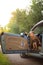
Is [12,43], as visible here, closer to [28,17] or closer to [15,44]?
[15,44]

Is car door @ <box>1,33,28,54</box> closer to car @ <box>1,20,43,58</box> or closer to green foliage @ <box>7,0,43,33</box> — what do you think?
car @ <box>1,20,43,58</box>

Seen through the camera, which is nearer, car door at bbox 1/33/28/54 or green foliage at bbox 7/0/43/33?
car door at bbox 1/33/28/54

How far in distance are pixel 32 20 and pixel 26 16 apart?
136cm

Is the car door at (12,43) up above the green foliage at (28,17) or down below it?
below

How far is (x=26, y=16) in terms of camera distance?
67.2 feet

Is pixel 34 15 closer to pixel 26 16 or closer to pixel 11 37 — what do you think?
pixel 26 16

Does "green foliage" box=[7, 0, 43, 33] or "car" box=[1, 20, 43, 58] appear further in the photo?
"green foliage" box=[7, 0, 43, 33]

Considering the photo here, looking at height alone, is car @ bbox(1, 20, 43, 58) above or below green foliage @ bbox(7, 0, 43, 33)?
below

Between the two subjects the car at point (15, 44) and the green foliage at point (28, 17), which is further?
the green foliage at point (28, 17)

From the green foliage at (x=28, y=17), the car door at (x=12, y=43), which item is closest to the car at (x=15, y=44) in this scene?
the car door at (x=12, y=43)

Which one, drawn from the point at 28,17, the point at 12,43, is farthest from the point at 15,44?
the point at 28,17

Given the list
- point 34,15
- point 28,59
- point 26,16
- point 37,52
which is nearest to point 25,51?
point 37,52

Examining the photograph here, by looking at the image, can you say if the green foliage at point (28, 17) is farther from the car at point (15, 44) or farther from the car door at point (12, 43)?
the car door at point (12, 43)

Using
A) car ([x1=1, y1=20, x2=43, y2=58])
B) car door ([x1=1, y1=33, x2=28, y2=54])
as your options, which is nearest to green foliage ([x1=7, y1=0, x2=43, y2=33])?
car ([x1=1, y1=20, x2=43, y2=58])
